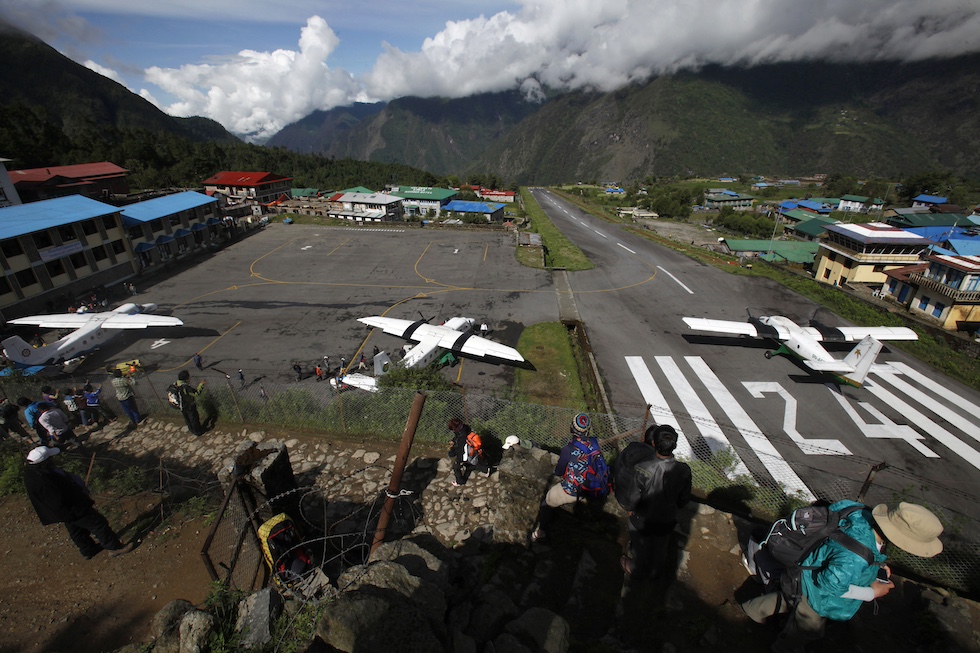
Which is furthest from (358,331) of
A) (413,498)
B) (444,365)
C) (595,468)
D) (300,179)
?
(300,179)

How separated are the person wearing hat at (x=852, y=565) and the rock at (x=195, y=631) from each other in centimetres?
836

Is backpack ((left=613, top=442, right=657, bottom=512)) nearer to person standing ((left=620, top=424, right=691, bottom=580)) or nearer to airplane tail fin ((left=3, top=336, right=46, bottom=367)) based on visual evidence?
person standing ((left=620, top=424, right=691, bottom=580))

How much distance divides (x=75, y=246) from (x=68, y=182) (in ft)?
155

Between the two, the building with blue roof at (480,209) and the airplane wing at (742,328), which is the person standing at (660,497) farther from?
the building with blue roof at (480,209)

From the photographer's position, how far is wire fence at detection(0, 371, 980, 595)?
29.8 feet

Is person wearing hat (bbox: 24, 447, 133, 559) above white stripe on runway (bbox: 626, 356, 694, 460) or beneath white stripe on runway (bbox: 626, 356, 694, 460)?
above

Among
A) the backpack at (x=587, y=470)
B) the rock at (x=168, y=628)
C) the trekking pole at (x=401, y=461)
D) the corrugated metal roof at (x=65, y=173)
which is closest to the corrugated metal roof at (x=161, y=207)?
the corrugated metal roof at (x=65, y=173)

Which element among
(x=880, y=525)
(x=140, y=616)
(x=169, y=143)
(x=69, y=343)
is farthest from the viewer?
(x=169, y=143)

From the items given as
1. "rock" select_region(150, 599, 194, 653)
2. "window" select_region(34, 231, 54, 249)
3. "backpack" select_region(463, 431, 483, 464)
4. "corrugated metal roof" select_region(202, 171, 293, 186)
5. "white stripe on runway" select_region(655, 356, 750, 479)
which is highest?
"corrugated metal roof" select_region(202, 171, 293, 186)

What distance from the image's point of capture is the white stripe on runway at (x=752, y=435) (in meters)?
16.0

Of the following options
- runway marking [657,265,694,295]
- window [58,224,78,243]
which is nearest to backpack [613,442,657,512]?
runway marking [657,265,694,295]

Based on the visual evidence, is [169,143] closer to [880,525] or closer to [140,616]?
[140,616]

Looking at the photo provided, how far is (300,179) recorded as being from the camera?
460 ft

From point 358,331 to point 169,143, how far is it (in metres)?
137
